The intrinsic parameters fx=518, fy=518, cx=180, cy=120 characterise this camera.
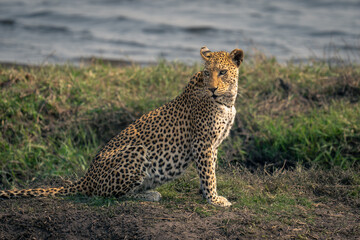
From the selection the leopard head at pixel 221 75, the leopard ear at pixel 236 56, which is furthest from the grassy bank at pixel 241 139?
the leopard ear at pixel 236 56

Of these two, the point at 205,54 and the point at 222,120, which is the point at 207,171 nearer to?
the point at 222,120

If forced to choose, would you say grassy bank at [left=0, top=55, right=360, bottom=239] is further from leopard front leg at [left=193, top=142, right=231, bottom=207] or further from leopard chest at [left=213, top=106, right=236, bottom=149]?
leopard chest at [left=213, top=106, right=236, bottom=149]

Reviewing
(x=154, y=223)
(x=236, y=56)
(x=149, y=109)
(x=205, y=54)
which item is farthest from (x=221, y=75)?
(x=149, y=109)

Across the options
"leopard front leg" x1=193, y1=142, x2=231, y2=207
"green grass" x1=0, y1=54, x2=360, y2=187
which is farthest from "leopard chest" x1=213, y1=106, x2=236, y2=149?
"green grass" x1=0, y1=54, x2=360, y2=187

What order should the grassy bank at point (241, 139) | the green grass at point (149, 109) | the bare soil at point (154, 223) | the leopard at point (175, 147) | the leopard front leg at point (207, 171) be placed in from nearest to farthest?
the bare soil at point (154, 223), the grassy bank at point (241, 139), the leopard at point (175, 147), the leopard front leg at point (207, 171), the green grass at point (149, 109)

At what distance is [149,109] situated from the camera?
8.59m

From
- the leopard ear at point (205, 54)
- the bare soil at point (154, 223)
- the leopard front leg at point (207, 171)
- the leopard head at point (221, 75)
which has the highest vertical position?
the leopard ear at point (205, 54)

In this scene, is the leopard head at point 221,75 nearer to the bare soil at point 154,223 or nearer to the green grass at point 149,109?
the bare soil at point 154,223

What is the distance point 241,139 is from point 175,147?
255 cm

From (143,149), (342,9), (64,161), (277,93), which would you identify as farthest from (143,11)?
(143,149)

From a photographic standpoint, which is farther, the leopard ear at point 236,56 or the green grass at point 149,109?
the green grass at point 149,109

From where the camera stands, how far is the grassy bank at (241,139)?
555 cm

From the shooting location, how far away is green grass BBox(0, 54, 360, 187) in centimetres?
779

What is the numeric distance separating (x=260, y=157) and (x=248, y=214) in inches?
103
